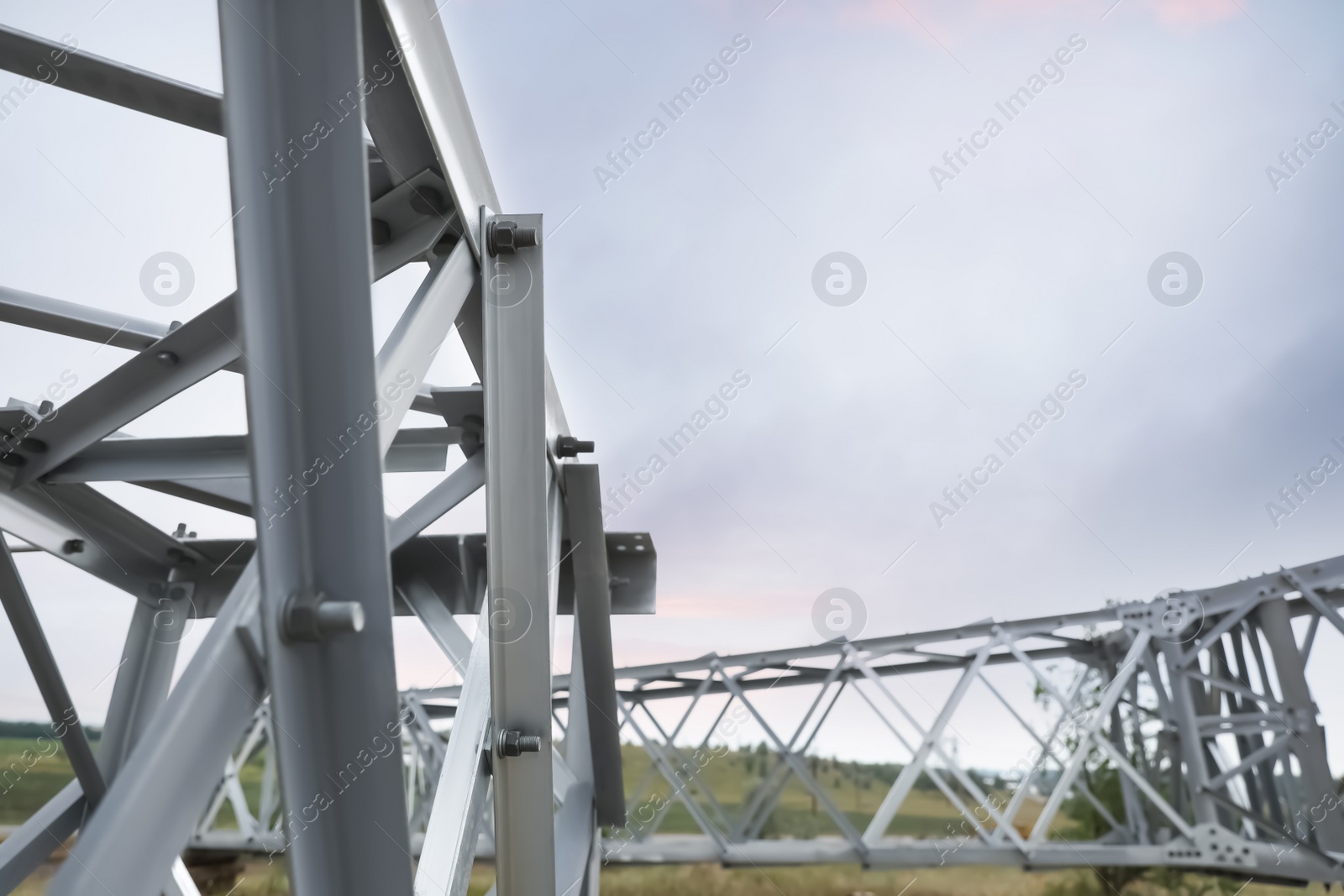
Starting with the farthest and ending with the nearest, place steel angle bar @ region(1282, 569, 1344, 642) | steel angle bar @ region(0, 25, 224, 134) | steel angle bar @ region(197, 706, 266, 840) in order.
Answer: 1. steel angle bar @ region(197, 706, 266, 840)
2. steel angle bar @ region(1282, 569, 1344, 642)
3. steel angle bar @ region(0, 25, 224, 134)

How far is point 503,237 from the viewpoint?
2168 mm

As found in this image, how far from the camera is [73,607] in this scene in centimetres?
357

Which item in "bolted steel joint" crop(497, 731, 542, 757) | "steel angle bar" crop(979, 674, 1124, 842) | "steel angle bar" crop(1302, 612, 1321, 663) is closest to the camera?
"bolted steel joint" crop(497, 731, 542, 757)

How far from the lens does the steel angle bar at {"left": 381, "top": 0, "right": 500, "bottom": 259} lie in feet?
5.02

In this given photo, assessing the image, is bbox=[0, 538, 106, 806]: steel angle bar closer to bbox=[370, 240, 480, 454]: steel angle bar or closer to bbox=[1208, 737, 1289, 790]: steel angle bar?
bbox=[370, 240, 480, 454]: steel angle bar

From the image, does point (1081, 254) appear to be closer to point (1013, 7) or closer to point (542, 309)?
point (1013, 7)

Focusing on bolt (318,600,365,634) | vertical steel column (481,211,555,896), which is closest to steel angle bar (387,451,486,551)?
vertical steel column (481,211,555,896)

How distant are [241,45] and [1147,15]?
13.2m

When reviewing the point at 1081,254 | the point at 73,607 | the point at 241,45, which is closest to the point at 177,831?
the point at 241,45

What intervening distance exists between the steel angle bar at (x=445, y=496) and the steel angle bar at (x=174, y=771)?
1.45 meters

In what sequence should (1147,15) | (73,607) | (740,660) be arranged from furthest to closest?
(1147,15)
(740,660)
(73,607)

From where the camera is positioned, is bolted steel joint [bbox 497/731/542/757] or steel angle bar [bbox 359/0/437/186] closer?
steel angle bar [bbox 359/0/437/186]

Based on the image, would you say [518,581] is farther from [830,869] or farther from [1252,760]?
[1252,760]

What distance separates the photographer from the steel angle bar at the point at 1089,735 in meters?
7.74
